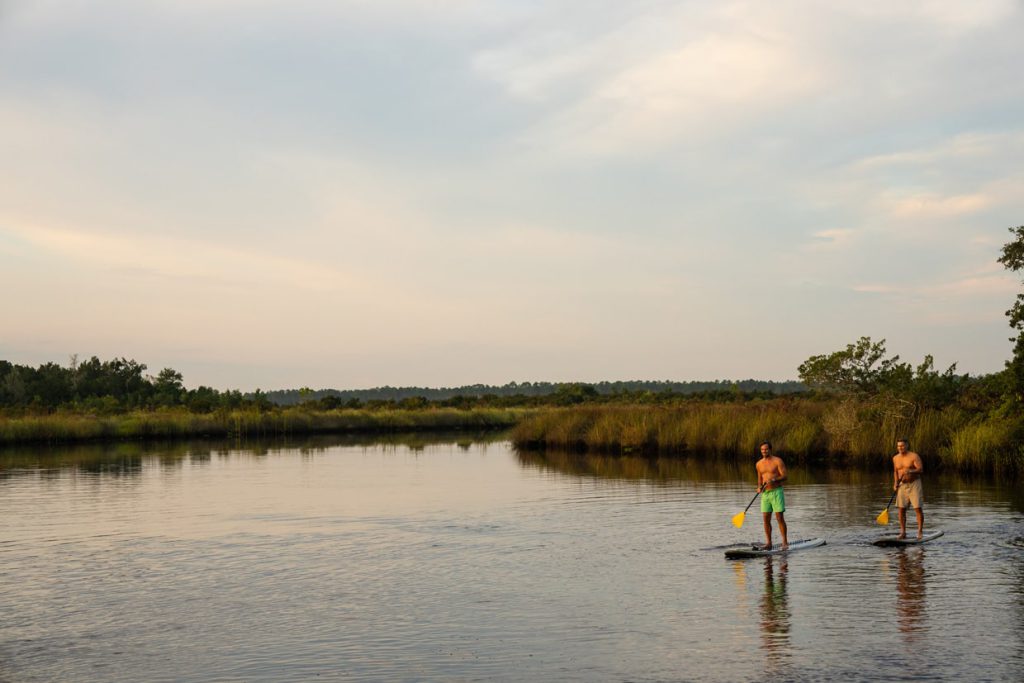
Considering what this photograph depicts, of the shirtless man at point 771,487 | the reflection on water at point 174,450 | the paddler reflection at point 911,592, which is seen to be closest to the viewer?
the paddler reflection at point 911,592

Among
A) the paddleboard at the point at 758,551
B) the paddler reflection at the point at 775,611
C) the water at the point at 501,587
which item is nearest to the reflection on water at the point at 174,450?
the water at the point at 501,587

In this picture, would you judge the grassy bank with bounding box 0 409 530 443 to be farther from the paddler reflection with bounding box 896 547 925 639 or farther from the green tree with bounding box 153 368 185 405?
the paddler reflection with bounding box 896 547 925 639

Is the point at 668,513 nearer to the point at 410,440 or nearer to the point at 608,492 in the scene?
the point at 608,492

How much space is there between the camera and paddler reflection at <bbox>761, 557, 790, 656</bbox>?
1373 cm

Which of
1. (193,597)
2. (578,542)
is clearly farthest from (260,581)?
(578,542)

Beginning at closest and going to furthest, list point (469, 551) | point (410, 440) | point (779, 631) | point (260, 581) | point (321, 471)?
point (779, 631) → point (260, 581) → point (469, 551) → point (321, 471) → point (410, 440)

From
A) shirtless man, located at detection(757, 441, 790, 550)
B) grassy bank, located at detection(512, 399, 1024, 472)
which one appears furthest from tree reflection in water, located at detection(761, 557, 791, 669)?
grassy bank, located at detection(512, 399, 1024, 472)

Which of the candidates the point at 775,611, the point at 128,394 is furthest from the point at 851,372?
the point at 128,394

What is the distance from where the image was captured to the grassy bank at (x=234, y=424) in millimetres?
68812

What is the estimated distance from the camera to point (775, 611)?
618 inches

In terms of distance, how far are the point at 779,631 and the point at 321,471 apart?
32136 mm

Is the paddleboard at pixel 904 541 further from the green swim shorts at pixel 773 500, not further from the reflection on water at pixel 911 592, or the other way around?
the green swim shorts at pixel 773 500

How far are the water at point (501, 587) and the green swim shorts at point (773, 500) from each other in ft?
3.34

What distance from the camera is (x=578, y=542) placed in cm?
2328
